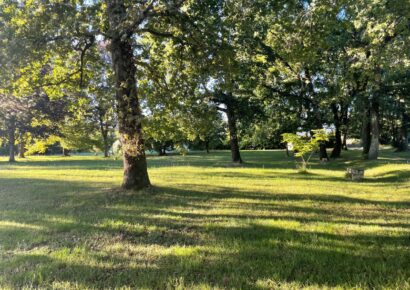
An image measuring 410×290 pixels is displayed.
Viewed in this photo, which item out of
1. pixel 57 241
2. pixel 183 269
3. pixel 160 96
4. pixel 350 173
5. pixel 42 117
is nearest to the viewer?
pixel 183 269

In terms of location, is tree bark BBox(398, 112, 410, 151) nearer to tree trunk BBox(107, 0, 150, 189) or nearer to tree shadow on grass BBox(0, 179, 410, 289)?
tree shadow on grass BBox(0, 179, 410, 289)

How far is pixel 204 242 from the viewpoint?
191 inches

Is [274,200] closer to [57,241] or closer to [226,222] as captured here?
[226,222]

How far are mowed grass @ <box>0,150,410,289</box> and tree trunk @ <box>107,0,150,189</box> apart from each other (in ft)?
2.96

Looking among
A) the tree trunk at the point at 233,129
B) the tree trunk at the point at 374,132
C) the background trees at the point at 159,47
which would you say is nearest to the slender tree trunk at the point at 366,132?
the tree trunk at the point at 374,132

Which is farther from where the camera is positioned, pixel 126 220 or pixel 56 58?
pixel 56 58

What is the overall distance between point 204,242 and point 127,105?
183 inches

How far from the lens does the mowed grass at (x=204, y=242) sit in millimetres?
3562

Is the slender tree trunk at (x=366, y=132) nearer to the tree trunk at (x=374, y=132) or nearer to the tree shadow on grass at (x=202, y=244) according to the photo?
the tree trunk at (x=374, y=132)

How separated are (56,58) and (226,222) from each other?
8.23 m

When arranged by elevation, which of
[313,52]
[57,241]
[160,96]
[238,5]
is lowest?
[57,241]

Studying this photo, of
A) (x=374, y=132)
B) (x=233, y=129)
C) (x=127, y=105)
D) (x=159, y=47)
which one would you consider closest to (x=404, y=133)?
(x=374, y=132)

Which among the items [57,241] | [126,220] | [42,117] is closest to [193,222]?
[126,220]

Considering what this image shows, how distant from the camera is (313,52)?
29.9ft
